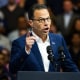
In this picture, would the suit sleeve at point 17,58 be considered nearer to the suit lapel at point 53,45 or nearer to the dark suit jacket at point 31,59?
the dark suit jacket at point 31,59

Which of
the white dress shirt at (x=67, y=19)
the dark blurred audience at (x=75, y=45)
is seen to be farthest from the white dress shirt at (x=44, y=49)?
the white dress shirt at (x=67, y=19)

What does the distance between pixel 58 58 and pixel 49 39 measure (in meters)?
0.37

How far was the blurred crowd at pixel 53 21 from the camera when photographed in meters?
8.34

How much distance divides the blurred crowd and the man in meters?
3.30

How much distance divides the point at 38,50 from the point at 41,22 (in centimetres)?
31

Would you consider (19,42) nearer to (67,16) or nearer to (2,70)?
(2,70)

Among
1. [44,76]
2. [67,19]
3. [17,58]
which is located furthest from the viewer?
[67,19]

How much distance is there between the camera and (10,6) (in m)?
9.28

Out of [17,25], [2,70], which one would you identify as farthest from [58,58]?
[17,25]

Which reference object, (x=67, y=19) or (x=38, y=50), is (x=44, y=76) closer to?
(x=38, y=50)

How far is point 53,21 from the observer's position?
8195 mm

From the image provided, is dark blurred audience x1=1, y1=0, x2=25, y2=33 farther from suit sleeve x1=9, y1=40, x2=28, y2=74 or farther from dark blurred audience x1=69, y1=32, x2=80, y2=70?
suit sleeve x1=9, y1=40, x2=28, y2=74

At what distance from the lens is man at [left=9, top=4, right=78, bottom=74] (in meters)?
4.25

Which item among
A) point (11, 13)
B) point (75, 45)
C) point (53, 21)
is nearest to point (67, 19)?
point (53, 21)
